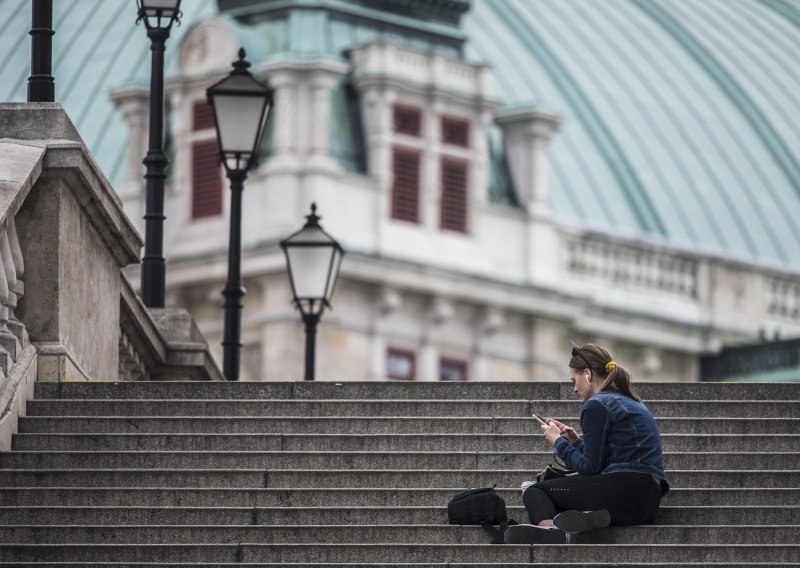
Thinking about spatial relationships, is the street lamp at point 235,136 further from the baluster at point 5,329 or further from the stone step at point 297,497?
the stone step at point 297,497

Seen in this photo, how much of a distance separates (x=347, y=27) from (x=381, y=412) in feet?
112

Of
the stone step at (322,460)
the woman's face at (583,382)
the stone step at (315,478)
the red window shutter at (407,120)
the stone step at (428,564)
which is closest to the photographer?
the stone step at (428,564)

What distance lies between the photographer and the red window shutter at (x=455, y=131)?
175 ft

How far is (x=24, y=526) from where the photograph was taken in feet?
60.3

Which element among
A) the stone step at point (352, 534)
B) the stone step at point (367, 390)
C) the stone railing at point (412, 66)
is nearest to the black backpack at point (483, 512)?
the stone step at point (352, 534)

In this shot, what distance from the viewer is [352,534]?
59.9 feet

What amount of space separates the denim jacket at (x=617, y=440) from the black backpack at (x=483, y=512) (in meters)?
0.51

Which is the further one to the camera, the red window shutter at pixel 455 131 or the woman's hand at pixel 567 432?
the red window shutter at pixel 455 131

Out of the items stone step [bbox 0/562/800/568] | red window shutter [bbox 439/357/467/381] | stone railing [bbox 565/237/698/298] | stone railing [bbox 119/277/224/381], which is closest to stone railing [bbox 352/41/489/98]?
stone railing [bbox 565/237/698/298]

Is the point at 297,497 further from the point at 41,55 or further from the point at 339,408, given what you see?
the point at 41,55

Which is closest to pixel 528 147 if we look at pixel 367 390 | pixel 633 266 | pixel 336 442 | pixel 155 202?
pixel 633 266

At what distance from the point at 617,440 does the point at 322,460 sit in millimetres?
1938

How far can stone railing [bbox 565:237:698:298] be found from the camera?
55406 mm

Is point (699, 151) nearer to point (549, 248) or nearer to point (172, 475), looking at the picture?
point (549, 248)
